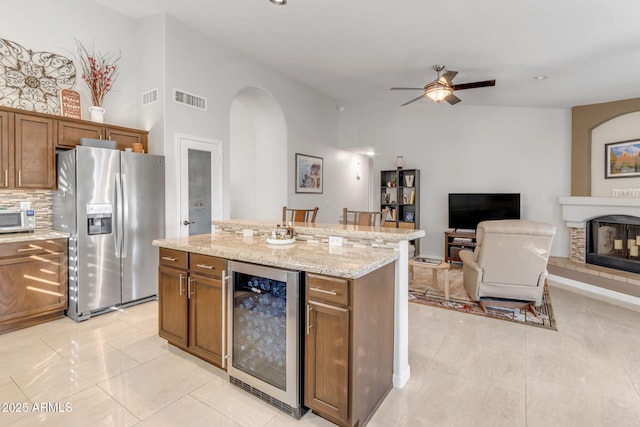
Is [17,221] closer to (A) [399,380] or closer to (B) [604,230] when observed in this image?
(A) [399,380]

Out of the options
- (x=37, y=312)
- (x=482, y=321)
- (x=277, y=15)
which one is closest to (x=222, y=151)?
(x=277, y=15)

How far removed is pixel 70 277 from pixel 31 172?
3.63ft

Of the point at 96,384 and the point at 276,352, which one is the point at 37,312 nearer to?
the point at 96,384

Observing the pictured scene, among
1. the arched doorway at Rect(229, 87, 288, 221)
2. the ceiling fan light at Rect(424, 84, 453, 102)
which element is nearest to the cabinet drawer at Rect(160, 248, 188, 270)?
the arched doorway at Rect(229, 87, 288, 221)

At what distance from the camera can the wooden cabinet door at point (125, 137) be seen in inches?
144

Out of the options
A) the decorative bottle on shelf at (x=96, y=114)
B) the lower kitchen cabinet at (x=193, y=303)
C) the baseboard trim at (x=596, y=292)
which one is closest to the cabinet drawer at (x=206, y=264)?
the lower kitchen cabinet at (x=193, y=303)

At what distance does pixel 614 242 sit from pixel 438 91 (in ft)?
12.1

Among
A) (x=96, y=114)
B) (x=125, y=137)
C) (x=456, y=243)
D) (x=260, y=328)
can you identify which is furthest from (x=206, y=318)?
(x=456, y=243)

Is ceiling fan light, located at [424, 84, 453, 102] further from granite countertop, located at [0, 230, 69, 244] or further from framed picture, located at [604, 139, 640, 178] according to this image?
granite countertop, located at [0, 230, 69, 244]

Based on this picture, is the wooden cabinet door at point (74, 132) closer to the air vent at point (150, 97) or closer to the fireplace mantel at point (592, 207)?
the air vent at point (150, 97)

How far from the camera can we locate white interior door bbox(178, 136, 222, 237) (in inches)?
160

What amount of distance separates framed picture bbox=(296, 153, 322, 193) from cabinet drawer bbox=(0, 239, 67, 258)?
3.68 metres

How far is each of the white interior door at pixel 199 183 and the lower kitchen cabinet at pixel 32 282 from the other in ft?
4.20

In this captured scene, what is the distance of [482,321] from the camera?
10.8 ft
